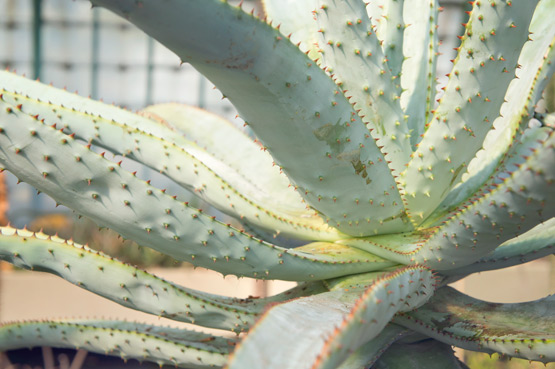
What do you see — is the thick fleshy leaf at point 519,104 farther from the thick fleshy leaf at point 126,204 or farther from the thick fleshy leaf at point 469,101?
the thick fleshy leaf at point 126,204

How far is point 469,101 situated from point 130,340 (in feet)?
1.92

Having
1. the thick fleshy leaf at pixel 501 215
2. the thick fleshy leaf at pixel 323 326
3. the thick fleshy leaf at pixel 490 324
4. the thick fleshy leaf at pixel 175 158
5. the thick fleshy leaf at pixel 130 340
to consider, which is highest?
the thick fleshy leaf at pixel 175 158

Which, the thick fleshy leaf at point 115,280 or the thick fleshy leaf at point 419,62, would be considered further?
the thick fleshy leaf at point 419,62

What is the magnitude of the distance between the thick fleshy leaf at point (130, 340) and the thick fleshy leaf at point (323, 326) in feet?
0.76

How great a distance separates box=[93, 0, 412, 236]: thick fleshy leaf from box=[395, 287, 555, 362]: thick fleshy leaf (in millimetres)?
135

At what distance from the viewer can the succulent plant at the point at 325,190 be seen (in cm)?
64

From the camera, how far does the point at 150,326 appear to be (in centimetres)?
95

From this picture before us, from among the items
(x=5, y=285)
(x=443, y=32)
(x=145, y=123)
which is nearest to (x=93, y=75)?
(x=5, y=285)

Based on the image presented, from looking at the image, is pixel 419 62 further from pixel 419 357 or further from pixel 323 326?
pixel 323 326

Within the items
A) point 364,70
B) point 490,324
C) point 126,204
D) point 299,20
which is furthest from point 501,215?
point 299,20

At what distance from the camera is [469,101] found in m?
0.88

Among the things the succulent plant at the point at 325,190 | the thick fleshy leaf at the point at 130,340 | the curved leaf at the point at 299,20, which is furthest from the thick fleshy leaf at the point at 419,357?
the curved leaf at the point at 299,20

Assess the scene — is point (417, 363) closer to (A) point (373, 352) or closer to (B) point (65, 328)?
(A) point (373, 352)

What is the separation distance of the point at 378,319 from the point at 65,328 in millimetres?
517
